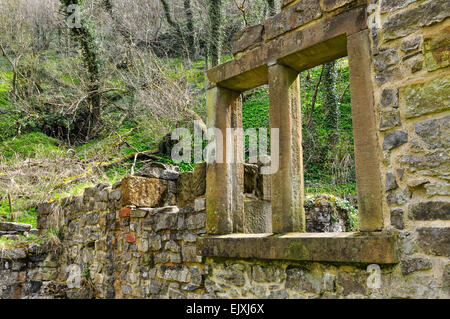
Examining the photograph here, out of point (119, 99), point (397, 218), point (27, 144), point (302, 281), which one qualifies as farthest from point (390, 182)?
point (119, 99)

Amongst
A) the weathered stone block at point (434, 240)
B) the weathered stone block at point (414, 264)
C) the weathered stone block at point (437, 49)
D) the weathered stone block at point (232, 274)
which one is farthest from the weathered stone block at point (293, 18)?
the weathered stone block at point (232, 274)

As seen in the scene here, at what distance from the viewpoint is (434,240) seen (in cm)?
198

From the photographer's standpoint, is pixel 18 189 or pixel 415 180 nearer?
pixel 415 180

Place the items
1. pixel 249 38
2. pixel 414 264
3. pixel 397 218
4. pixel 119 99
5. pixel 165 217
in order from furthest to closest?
pixel 119 99, pixel 165 217, pixel 249 38, pixel 397 218, pixel 414 264

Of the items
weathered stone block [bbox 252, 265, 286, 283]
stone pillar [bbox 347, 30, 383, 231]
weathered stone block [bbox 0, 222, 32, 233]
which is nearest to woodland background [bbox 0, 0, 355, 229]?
weathered stone block [bbox 0, 222, 32, 233]

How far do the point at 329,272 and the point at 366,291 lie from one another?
265 mm

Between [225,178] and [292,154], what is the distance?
2.51 feet

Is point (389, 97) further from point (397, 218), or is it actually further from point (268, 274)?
point (268, 274)

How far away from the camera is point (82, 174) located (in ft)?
26.4

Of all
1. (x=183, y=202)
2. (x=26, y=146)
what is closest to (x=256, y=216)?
(x=183, y=202)

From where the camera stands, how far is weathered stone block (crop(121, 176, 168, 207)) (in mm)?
4410

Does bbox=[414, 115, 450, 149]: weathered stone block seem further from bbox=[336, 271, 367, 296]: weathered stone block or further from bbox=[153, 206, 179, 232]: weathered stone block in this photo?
bbox=[153, 206, 179, 232]: weathered stone block

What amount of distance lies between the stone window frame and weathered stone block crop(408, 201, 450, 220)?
0.17 m

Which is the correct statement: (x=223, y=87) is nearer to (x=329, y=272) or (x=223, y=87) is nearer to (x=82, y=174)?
(x=329, y=272)
